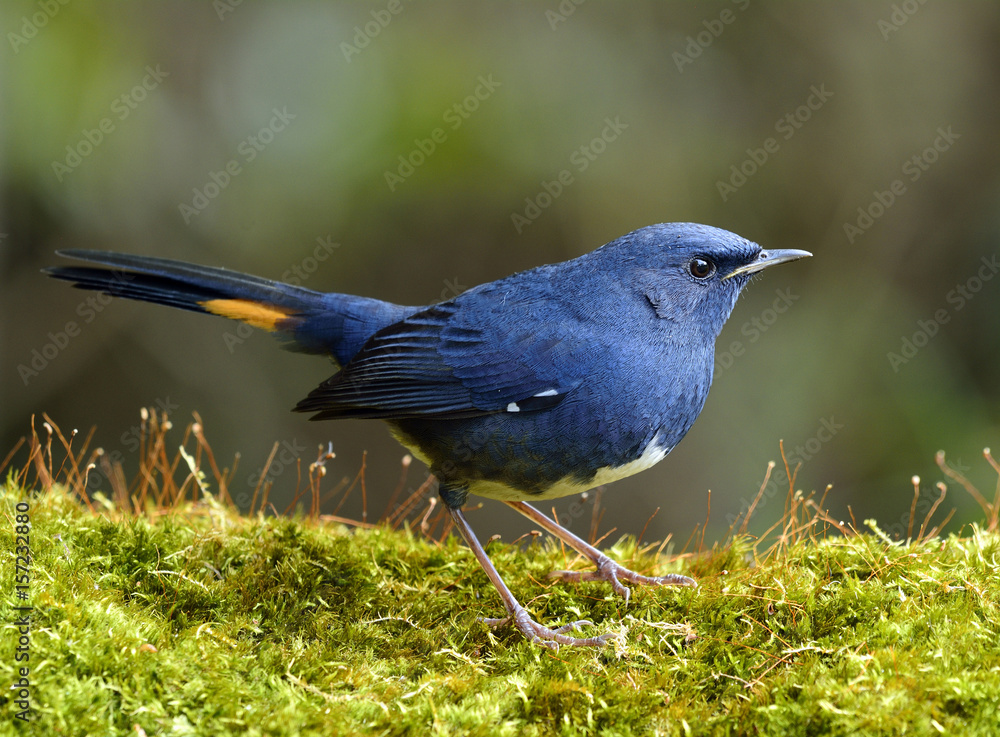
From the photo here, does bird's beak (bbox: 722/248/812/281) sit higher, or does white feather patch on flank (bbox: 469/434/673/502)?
bird's beak (bbox: 722/248/812/281)

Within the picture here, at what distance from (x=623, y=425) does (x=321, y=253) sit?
3801 mm

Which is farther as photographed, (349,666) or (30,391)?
(30,391)

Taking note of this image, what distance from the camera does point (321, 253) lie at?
6.31 meters

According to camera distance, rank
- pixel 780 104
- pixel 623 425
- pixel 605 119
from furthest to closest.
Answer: pixel 780 104, pixel 605 119, pixel 623 425

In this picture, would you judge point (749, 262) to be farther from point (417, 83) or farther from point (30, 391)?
point (30, 391)

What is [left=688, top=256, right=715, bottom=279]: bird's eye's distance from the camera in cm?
349

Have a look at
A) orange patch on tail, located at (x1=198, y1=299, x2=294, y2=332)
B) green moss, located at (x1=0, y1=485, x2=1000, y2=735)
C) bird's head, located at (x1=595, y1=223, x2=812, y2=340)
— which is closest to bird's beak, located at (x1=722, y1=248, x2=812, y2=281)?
bird's head, located at (x1=595, y1=223, x2=812, y2=340)

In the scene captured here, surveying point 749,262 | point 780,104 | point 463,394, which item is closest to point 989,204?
point 780,104

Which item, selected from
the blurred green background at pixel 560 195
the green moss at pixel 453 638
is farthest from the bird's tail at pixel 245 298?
the blurred green background at pixel 560 195

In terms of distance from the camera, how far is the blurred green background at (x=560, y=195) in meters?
5.19

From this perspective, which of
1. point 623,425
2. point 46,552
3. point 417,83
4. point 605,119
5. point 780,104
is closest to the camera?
point 46,552

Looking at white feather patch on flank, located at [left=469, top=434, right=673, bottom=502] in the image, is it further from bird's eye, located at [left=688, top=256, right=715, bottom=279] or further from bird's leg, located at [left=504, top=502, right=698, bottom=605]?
bird's eye, located at [left=688, top=256, right=715, bottom=279]

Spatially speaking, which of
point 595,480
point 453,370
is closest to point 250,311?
point 453,370

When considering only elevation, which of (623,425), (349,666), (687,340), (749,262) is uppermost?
(749,262)
